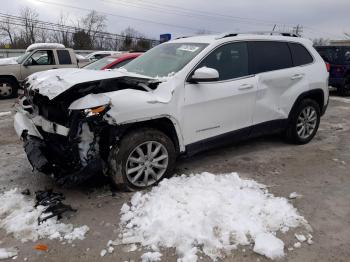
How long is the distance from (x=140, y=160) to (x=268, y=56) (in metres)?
2.61

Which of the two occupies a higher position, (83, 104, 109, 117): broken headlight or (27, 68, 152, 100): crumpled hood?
(27, 68, 152, 100): crumpled hood

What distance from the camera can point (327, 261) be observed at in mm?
2721

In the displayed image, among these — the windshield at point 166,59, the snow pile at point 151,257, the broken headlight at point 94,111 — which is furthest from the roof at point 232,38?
the snow pile at point 151,257

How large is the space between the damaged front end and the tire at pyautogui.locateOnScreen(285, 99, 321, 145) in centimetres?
285

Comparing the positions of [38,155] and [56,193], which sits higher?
[38,155]

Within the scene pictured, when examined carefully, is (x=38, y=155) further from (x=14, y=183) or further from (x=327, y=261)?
(x=327, y=261)

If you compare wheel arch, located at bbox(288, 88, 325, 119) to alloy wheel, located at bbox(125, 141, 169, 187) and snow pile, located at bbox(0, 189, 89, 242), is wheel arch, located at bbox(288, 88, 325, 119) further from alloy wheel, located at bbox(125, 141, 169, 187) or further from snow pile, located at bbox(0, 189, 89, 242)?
snow pile, located at bbox(0, 189, 89, 242)

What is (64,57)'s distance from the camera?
1130 centimetres

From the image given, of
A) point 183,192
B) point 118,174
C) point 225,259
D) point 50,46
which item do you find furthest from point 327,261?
point 50,46

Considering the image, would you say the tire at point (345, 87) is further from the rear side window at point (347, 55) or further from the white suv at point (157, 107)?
the white suv at point (157, 107)

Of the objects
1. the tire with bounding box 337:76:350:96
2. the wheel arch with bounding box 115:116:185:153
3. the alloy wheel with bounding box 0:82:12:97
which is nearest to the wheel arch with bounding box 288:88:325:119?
the wheel arch with bounding box 115:116:185:153

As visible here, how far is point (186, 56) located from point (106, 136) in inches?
61.1

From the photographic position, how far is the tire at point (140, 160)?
11.7 ft

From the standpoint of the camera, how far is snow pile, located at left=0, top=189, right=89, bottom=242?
3.02 meters
